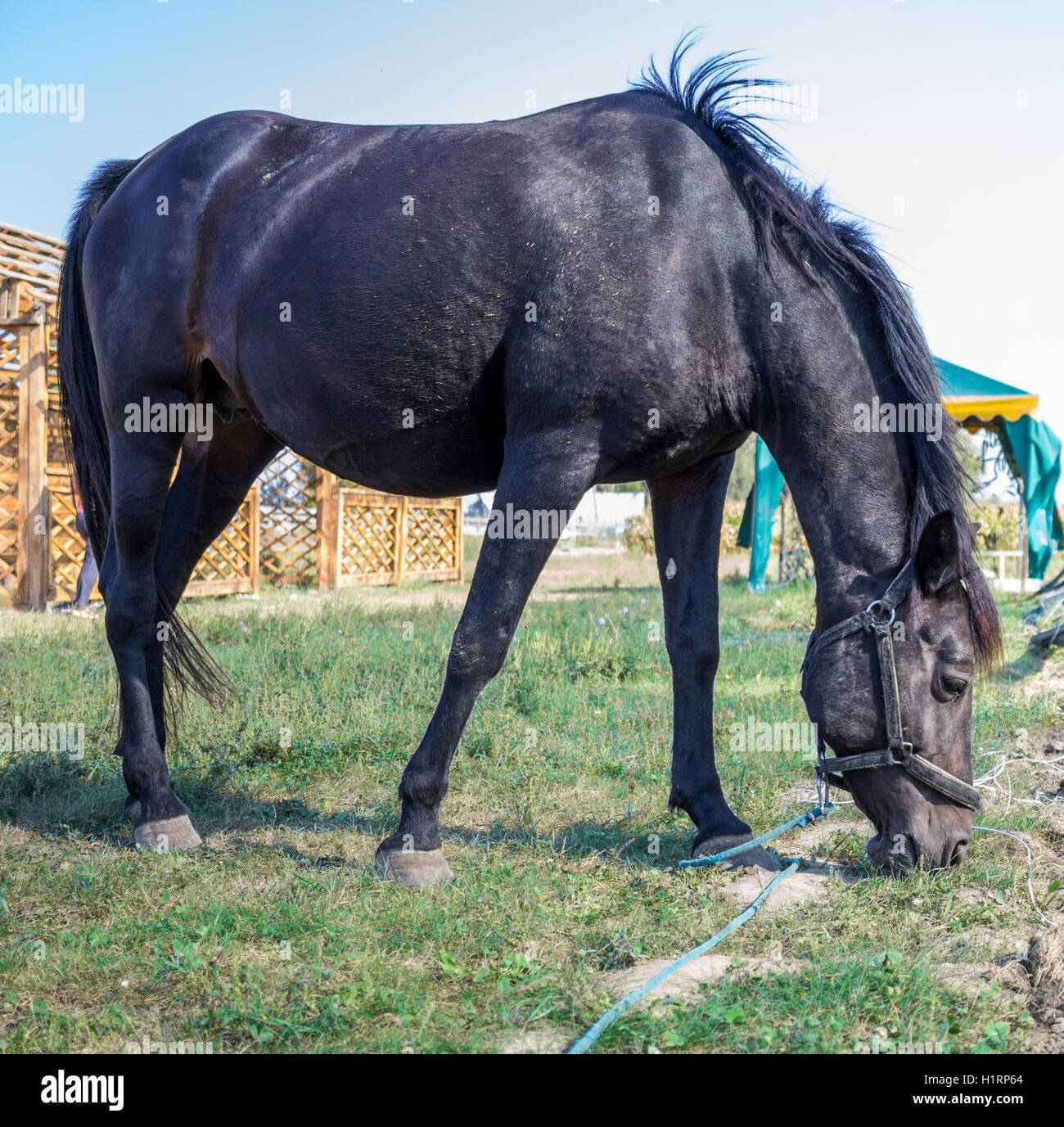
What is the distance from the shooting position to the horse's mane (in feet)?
8.80

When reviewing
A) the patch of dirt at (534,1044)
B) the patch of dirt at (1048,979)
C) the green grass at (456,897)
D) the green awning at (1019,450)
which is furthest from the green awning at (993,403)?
the patch of dirt at (534,1044)

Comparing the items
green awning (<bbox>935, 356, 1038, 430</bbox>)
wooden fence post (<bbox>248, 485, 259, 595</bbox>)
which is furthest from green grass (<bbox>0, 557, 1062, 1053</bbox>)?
wooden fence post (<bbox>248, 485, 259, 595</bbox>)

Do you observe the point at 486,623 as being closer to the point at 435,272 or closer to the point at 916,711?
the point at 435,272

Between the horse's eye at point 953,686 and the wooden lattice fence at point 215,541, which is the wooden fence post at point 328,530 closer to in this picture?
the wooden lattice fence at point 215,541

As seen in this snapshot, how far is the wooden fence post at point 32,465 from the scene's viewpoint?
10.1 meters

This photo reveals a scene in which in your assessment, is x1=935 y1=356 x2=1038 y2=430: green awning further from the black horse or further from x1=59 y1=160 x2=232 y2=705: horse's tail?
x1=59 y1=160 x2=232 y2=705: horse's tail

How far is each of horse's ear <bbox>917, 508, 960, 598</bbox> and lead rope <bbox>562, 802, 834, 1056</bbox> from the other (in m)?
0.77

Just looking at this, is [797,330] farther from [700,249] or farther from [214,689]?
[214,689]

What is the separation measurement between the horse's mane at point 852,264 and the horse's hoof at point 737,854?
3.05 ft

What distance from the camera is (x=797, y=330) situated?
279 centimetres

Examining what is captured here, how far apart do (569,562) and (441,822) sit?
20324 mm

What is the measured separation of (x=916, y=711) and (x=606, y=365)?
1293 mm

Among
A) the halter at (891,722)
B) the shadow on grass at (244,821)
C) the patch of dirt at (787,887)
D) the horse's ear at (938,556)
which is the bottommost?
the patch of dirt at (787,887)
